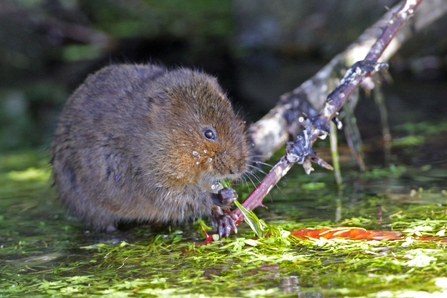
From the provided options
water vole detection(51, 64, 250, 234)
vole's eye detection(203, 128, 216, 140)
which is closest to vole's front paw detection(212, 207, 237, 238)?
water vole detection(51, 64, 250, 234)

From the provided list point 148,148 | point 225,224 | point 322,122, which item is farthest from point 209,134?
point 322,122

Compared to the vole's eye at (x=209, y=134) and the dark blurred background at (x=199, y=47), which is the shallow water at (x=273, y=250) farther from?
the dark blurred background at (x=199, y=47)

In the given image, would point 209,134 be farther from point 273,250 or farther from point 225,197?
point 273,250

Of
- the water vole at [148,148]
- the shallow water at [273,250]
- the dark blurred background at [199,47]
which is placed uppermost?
the dark blurred background at [199,47]

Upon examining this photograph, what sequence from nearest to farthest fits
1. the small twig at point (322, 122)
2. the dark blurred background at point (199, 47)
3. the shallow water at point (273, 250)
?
1. the shallow water at point (273, 250)
2. the small twig at point (322, 122)
3. the dark blurred background at point (199, 47)

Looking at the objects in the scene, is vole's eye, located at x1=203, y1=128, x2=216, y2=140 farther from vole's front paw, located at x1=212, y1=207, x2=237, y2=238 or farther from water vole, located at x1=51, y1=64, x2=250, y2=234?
vole's front paw, located at x1=212, y1=207, x2=237, y2=238

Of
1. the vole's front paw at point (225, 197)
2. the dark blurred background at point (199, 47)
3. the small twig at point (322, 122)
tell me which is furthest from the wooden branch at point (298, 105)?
the dark blurred background at point (199, 47)

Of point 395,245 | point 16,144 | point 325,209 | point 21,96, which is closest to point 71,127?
point 325,209
